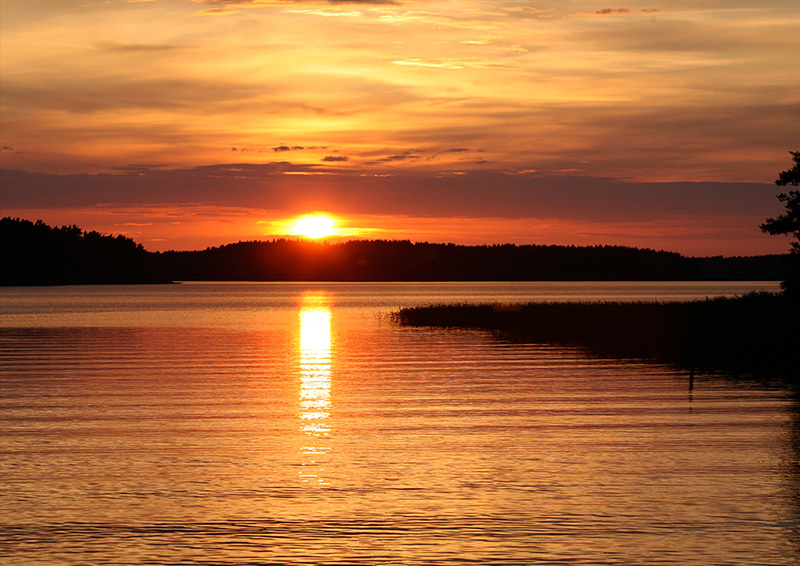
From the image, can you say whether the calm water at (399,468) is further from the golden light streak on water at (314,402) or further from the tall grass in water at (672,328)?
the tall grass in water at (672,328)

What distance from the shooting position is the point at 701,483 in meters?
17.0

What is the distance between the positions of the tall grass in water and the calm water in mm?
6941

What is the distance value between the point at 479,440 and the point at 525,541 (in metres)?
8.37

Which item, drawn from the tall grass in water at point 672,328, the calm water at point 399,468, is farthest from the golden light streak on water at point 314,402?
the tall grass in water at point 672,328

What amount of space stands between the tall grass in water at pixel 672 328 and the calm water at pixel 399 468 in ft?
22.8

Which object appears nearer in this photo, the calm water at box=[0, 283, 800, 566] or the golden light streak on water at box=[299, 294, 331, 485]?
the calm water at box=[0, 283, 800, 566]

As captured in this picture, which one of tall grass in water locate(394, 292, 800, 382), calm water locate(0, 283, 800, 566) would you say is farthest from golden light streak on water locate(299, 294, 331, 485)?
tall grass in water locate(394, 292, 800, 382)

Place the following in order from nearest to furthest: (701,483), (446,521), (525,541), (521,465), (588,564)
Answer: (588,564) < (525,541) < (446,521) < (701,483) < (521,465)

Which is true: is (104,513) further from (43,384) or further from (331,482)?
(43,384)

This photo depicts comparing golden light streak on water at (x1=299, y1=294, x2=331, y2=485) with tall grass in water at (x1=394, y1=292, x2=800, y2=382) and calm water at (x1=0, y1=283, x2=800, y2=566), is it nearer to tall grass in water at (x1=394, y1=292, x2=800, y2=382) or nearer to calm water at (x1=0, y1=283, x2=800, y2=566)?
calm water at (x1=0, y1=283, x2=800, y2=566)

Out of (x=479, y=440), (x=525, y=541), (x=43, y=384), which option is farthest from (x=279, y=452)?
(x=43, y=384)

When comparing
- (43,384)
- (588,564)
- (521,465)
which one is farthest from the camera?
(43,384)

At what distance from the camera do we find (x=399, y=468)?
1850cm

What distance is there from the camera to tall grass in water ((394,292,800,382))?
4216cm
